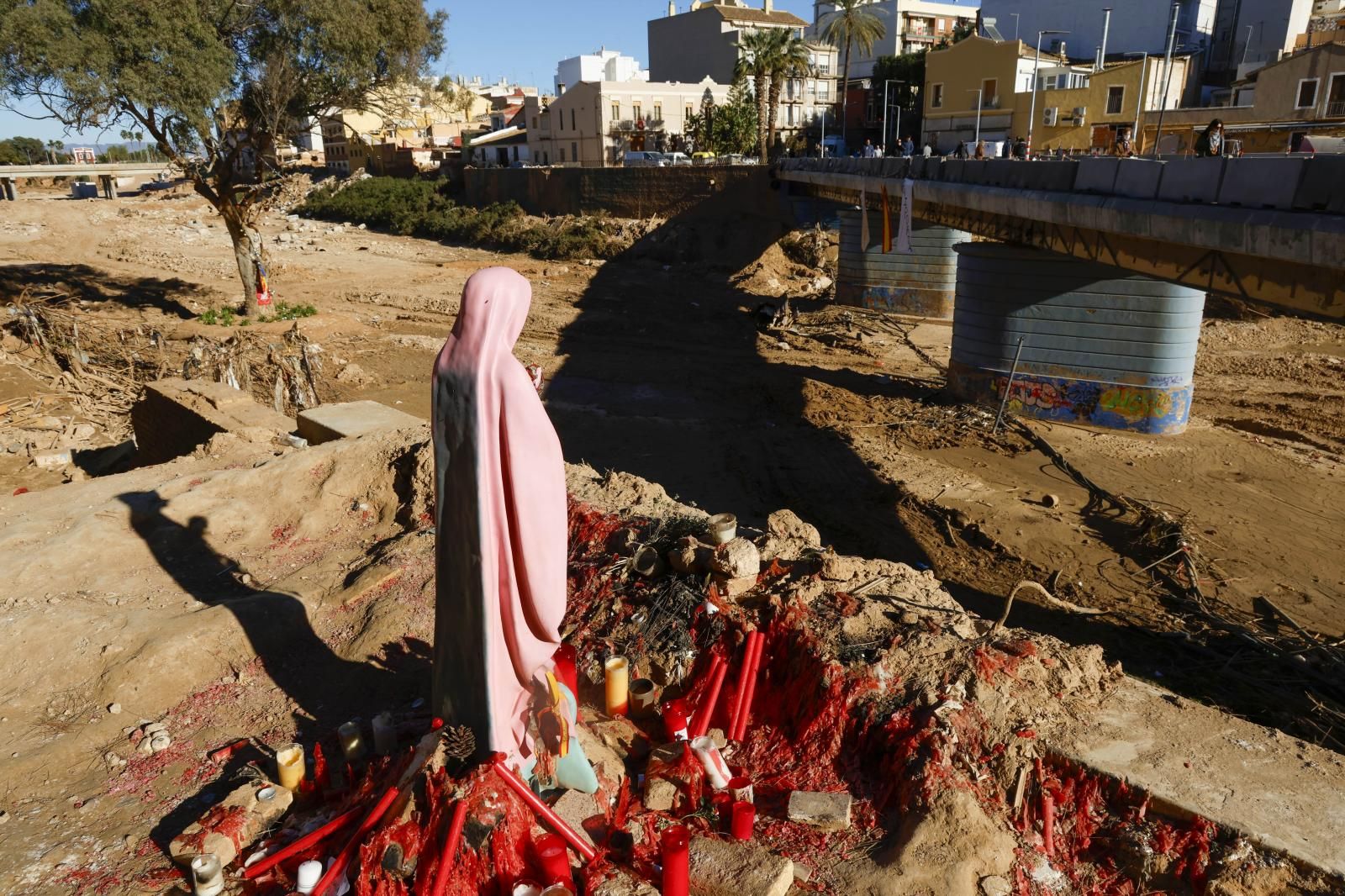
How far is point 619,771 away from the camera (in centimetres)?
512

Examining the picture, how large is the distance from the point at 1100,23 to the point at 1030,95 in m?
14.1

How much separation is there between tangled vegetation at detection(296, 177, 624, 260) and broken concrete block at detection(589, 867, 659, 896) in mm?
32098

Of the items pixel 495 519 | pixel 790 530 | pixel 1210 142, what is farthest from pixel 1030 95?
pixel 495 519

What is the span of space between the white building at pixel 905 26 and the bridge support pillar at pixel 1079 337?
42.0 m

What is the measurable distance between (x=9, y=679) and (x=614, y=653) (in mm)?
4142

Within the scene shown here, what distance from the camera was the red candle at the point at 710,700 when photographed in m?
5.45

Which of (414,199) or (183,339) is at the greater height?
(414,199)

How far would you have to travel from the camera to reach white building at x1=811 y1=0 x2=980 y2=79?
5441 cm

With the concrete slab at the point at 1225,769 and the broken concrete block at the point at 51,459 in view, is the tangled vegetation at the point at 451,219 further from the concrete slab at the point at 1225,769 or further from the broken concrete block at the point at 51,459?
the concrete slab at the point at 1225,769

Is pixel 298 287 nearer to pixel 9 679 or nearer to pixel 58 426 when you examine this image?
Result: pixel 58 426

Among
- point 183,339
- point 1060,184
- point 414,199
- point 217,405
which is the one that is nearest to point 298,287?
point 183,339

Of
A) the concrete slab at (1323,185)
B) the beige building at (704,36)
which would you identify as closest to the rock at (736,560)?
the concrete slab at (1323,185)

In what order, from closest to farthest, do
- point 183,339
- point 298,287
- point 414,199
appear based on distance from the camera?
1. point 183,339
2. point 298,287
3. point 414,199

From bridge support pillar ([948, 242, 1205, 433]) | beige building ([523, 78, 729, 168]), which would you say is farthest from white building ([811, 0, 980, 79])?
bridge support pillar ([948, 242, 1205, 433])
